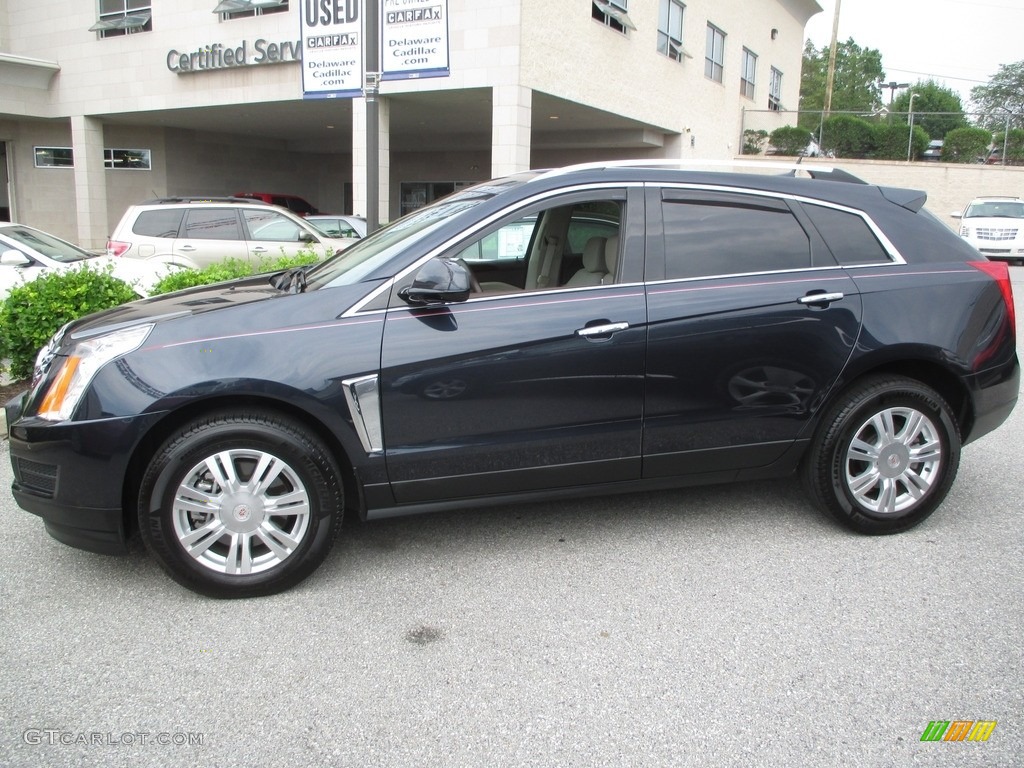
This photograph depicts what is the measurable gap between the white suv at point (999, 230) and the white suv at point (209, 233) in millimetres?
18144

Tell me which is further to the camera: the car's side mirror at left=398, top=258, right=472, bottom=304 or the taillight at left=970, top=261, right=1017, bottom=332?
the taillight at left=970, top=261, right=1017, bottom=332

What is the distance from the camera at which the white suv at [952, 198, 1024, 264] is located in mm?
21594

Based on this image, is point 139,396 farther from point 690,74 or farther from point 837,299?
point 690,74

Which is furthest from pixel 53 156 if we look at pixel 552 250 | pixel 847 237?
pixel 847 237

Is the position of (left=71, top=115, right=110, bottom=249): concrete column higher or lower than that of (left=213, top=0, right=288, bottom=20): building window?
lower

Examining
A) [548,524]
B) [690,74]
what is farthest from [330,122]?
[548,524]

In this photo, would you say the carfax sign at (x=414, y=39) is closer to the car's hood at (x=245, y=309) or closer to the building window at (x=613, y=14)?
the building window at (x=613, y=14)

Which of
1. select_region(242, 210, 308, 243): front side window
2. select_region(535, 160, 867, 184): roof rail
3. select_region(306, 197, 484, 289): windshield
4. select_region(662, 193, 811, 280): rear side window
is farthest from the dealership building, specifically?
select_region(662, 193, 811, 280): rear side window

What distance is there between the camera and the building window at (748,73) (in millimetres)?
30228

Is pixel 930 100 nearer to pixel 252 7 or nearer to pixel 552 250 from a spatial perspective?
pixel 252 7

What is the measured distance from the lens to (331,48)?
14.6 metres

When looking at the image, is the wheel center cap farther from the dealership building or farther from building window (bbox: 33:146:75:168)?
building window (bbox: 33:146:75:168)

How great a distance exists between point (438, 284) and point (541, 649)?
1518 millimetres

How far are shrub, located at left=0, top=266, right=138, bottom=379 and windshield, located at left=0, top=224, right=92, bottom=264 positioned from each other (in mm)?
3989
